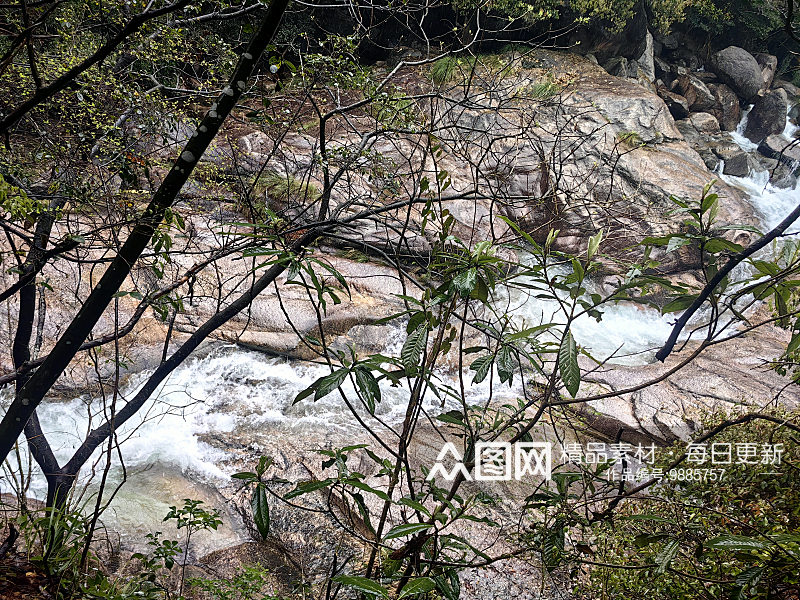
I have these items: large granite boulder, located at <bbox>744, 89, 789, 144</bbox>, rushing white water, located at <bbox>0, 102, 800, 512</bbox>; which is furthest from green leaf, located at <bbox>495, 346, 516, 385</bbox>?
large granite boulder, located at <bbox>744, 89, 789, 144</bbox>

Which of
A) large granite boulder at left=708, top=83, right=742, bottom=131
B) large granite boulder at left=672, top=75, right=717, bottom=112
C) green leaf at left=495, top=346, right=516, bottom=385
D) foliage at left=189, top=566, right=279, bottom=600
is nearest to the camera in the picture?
green leaf at left=495, top=346, right=516, bottom=385

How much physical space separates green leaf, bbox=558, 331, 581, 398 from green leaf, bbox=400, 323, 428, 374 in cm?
34

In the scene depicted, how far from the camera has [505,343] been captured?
1212 mm

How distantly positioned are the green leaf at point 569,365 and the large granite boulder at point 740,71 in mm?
16112

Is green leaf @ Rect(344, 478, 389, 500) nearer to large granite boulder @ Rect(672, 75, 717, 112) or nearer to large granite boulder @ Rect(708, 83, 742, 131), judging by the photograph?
large granite boulder @ Rect(672, 75, 717, 112)

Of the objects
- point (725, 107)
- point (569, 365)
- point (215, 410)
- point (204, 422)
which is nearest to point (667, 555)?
point (569, 365)

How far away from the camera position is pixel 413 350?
1212 millimetres

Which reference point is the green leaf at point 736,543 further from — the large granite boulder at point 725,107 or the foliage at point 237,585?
Answer: the large granite boulder at point 725,107

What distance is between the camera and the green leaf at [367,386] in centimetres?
107

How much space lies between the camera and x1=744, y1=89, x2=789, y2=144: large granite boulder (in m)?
13.0

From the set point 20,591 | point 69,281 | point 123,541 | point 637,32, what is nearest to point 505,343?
point 20,591

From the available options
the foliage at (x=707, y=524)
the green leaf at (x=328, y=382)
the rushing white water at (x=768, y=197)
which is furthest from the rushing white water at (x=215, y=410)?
the rushing white water at (x=768, y=197)

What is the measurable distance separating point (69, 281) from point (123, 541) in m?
3.07

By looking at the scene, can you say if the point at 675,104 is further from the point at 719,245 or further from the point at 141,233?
the point at 141,233
